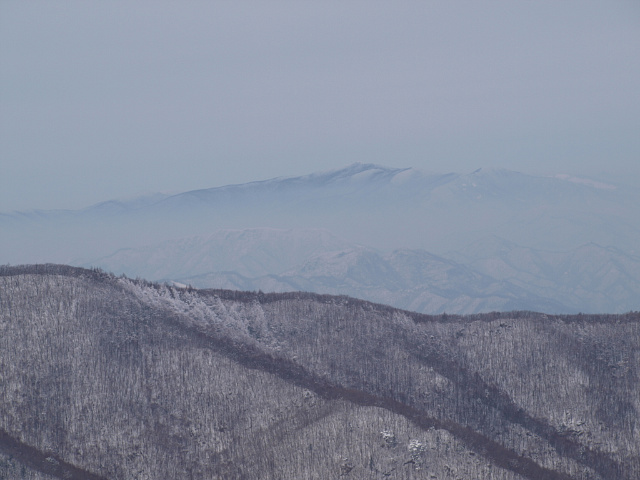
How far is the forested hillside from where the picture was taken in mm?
63125

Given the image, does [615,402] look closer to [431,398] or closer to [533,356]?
[533,356]

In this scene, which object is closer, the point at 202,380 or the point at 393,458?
the point at 393,458

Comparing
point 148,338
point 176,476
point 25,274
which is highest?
point 25,274

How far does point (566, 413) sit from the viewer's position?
74500 millimetres

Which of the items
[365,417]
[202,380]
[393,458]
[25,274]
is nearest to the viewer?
[393,458]

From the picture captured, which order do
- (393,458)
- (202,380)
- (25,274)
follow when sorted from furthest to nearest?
(25,274)
(202,380)
(393,458)

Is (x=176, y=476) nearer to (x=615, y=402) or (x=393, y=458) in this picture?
(x=393, y=458)

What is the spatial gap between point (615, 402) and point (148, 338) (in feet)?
189

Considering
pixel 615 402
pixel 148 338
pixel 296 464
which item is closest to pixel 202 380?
pixel 148 338

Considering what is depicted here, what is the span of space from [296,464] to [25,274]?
4782 centimetres

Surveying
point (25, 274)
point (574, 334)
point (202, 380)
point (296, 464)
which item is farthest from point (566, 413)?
point (25, 274)

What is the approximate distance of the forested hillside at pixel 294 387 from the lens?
63125 mm

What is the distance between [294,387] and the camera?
74562 mm

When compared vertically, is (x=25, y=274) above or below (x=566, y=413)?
above
